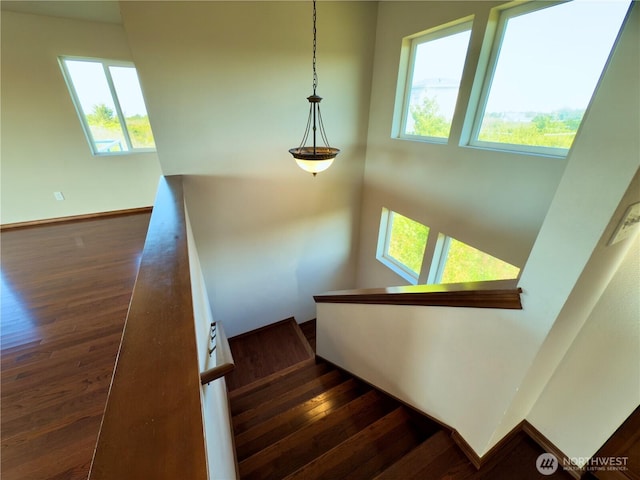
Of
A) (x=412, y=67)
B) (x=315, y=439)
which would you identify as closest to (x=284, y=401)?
(x=315, y=439)

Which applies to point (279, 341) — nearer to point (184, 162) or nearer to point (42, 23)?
point (184, 162)

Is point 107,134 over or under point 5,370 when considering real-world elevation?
Result: over

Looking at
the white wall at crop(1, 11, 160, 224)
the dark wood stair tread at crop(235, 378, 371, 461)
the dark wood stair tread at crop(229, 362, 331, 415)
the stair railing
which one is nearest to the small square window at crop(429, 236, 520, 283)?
the dark wood stair tread at crop(235, 378, 371, 461)

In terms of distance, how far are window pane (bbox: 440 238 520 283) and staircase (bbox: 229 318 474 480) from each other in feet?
4.84

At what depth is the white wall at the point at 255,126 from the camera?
7.97ft

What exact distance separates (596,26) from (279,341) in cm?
435

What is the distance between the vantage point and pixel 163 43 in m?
2.32

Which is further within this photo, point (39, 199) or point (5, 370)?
point (39, 199)

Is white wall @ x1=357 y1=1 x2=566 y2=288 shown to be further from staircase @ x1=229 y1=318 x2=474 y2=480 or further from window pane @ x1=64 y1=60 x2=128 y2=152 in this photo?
window pane @ x1=64 y1=60 x2=128 y2=152

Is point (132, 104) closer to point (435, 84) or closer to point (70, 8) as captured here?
point (70, 8)

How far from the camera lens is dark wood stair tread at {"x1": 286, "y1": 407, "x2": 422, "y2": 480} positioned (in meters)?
1.41

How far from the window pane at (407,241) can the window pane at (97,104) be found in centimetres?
419

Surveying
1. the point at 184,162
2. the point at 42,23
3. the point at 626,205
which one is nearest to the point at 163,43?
the point at 184,162

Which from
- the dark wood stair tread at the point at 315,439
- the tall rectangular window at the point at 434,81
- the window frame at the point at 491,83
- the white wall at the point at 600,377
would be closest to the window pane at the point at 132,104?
the tall rectangular window at the point at 434,81
